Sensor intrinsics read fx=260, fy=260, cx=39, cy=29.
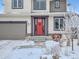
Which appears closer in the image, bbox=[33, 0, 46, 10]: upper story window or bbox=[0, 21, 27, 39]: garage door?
bbox=[0, 21, 27, 39]: garage door

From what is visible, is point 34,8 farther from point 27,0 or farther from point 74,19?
point 74,19

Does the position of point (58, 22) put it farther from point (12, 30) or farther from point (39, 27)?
point (12, 30)

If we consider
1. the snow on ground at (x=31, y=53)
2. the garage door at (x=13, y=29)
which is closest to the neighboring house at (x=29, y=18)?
the garage door at (x=13, y=29)

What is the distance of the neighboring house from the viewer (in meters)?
34.4

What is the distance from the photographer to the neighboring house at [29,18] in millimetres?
34375

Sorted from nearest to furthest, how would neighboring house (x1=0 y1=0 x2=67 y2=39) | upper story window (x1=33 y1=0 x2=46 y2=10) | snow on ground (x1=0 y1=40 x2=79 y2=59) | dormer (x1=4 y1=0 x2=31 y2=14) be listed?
1. snow on ground (x1=0 y1=40 x2=79 y2=59)
2. neighboring house (x1=0 y1=0 x2=67 y2=39)
3. dormer (x1=4 y1=0 x2=31 y2=14)
4. upper story window (x1=33 y1=0 x2=46 y2=10)

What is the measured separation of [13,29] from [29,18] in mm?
2580

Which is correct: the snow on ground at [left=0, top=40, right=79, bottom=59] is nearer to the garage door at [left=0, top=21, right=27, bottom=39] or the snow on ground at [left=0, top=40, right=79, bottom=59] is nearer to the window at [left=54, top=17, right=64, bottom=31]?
the window at [left=54, top=17, right=64, bottom=31]

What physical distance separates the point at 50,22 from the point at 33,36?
2940 millimetres

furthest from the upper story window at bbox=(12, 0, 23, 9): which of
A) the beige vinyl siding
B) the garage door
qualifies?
the beige vinyl siding

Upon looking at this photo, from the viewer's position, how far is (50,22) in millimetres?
34594

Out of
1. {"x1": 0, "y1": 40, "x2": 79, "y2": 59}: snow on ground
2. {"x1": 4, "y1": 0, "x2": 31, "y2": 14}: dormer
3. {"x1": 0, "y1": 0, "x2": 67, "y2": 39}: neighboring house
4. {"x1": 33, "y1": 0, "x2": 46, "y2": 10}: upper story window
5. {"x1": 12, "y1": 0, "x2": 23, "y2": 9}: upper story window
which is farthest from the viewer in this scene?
{"x1": 33, "y1": 0, "x2": 46, "y2": 10}: upper story window

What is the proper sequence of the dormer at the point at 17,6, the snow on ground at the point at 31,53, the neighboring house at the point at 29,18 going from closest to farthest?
1. the snow on ground at the point at 31,53
2. the neighboring house at the point at 29,18
3. the dormer at the point at 17,6

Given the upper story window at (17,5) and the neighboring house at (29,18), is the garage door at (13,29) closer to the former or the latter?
the neighboring house at (29,18)
